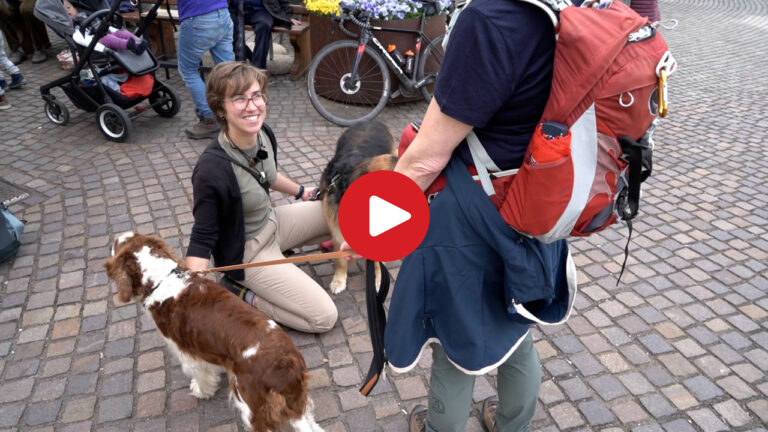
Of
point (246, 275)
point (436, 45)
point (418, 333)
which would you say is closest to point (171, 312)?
point (246, 275)

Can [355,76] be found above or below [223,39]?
below

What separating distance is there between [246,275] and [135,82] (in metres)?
3.96

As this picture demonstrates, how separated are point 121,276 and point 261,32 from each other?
5.82 m

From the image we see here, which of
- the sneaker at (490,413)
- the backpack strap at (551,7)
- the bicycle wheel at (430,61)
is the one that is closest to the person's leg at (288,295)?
the sneaker at (490,413)

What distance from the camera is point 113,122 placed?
602 cm

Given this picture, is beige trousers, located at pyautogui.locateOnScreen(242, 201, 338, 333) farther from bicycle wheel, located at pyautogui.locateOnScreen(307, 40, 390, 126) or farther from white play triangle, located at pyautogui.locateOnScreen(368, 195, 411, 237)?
bicycle wheel, located at pyautogui.locateOnScreen(307, 40, 390, 126)

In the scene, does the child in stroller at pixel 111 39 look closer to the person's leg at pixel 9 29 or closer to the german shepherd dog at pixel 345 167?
the german shepherd dog at pixel 345 167

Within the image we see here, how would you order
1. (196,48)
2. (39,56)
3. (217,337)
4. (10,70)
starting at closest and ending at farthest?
(217,337) < (196,48) < (10,70) < (39,56)

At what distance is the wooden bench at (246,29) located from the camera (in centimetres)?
802

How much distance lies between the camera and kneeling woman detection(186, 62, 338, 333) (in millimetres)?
2875

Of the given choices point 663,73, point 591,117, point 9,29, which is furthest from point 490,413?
point 9,29

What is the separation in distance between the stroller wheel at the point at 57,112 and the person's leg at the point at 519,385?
6.40 meters

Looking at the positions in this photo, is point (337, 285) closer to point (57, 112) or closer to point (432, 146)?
point (432, 146)

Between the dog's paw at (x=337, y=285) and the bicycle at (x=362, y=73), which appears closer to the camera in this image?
the dog's paw at (x=337, y=285)
